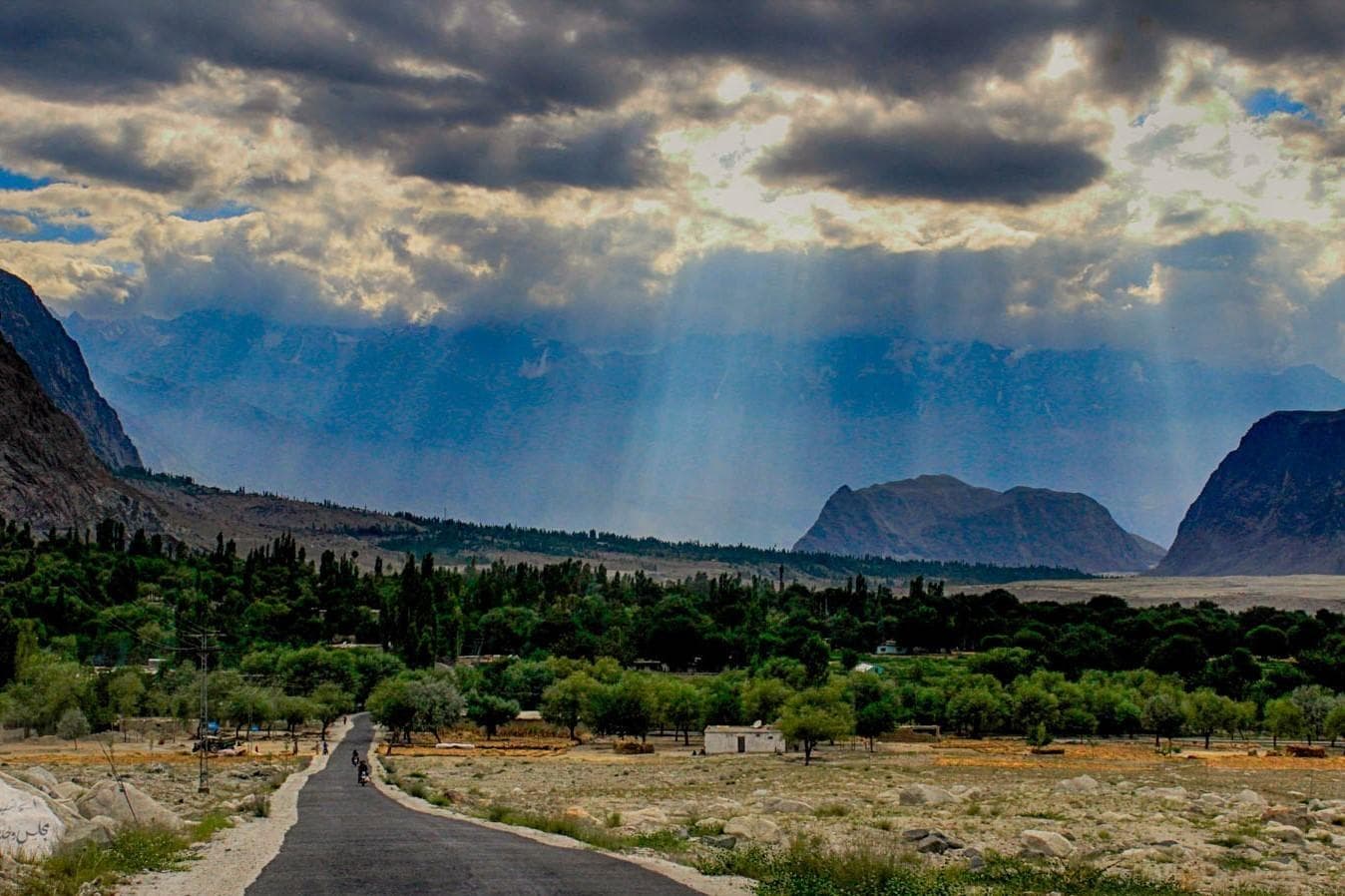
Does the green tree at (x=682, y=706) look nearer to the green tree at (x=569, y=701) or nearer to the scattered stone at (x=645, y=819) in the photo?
the green tree at (x=569, y=701)

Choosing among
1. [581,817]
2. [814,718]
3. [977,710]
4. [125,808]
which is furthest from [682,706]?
[125,808]

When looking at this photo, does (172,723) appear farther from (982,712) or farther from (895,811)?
(895,811)

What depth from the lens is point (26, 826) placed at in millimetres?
29391

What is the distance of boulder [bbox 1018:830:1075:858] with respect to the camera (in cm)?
3725

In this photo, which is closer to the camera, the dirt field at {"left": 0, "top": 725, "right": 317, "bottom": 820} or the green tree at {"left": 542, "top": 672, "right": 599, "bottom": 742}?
the dirt field at {"left": 0, "top": 725, "right": 317, "bottom": 820}

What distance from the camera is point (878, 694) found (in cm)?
11125

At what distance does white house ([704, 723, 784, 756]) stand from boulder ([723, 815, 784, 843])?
54.9 metres

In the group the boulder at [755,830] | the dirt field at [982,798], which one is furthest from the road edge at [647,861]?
the boulder at [755,830]

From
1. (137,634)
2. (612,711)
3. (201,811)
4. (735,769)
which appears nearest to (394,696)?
(612,711)

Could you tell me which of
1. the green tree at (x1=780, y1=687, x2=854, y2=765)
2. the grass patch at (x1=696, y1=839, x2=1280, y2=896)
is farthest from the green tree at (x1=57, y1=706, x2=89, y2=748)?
the grass patch at (x1=696, y1=839, x2=1280, y2=896)

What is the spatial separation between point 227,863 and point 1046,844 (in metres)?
22.7

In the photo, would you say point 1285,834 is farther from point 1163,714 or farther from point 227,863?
point 1163,714

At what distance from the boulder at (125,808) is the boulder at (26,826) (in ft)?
15.1

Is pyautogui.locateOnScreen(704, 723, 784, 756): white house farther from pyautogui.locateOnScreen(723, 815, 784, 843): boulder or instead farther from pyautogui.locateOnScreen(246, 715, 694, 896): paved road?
pyautogui.locateOnScreen(723, 815, 784, 843): boulder
